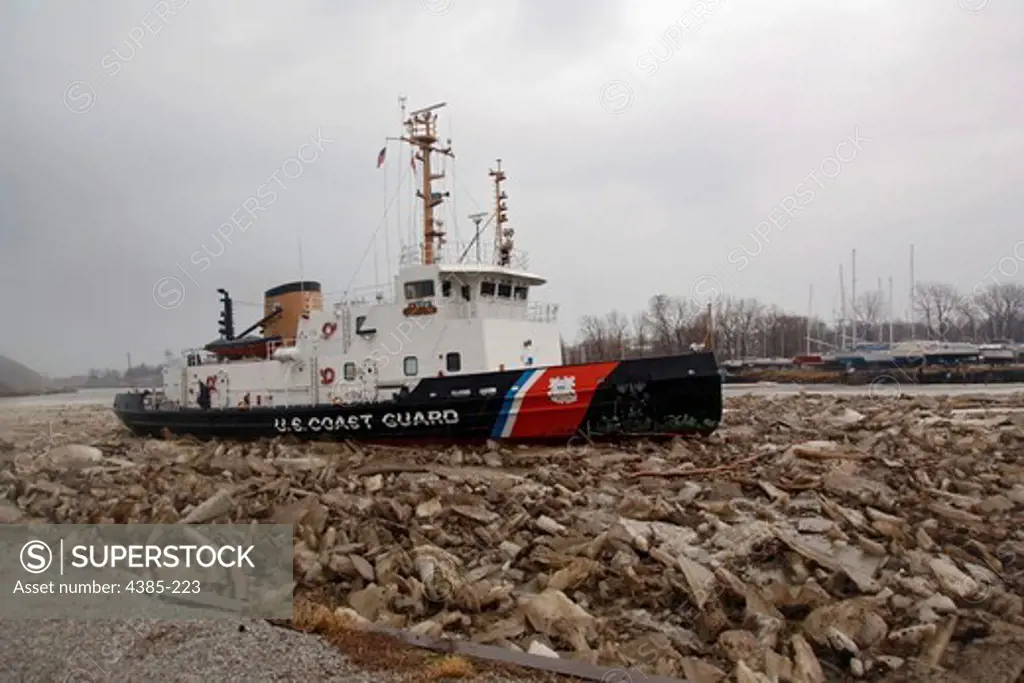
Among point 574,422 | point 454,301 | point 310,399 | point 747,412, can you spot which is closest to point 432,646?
point 574,422

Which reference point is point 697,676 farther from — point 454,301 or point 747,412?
point 747,412

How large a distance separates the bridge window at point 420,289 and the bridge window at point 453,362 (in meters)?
1.29

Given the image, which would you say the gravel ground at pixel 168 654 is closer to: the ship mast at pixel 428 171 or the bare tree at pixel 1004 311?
the ship mast at pixel 428 171

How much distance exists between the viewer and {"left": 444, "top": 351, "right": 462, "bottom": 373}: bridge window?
539 inches

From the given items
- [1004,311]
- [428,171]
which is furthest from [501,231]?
[1004,311]

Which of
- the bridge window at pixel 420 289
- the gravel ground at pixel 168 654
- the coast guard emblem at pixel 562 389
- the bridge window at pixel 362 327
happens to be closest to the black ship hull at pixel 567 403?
the coast guard emblem at pixel 562 389

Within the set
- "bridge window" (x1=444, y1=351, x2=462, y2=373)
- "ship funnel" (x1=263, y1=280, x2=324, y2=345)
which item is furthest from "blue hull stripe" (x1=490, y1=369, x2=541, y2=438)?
"ship funnel" (x1=263, y1=280, x2=324, y2=345)

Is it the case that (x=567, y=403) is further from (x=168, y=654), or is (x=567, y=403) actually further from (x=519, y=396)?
(x=168, y=654)

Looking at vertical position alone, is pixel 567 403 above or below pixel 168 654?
above

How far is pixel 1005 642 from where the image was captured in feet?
16.3

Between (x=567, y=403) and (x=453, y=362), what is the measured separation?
8.49 ft

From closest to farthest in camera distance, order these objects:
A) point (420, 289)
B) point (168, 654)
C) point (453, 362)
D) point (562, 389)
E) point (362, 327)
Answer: point (168, 654) < point (562, 389) < point (453, 362) < point (420, 289) < point (362, 327)

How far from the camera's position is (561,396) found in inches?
490

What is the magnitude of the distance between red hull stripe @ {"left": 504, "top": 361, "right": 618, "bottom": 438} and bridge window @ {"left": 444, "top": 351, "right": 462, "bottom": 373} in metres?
1.83
